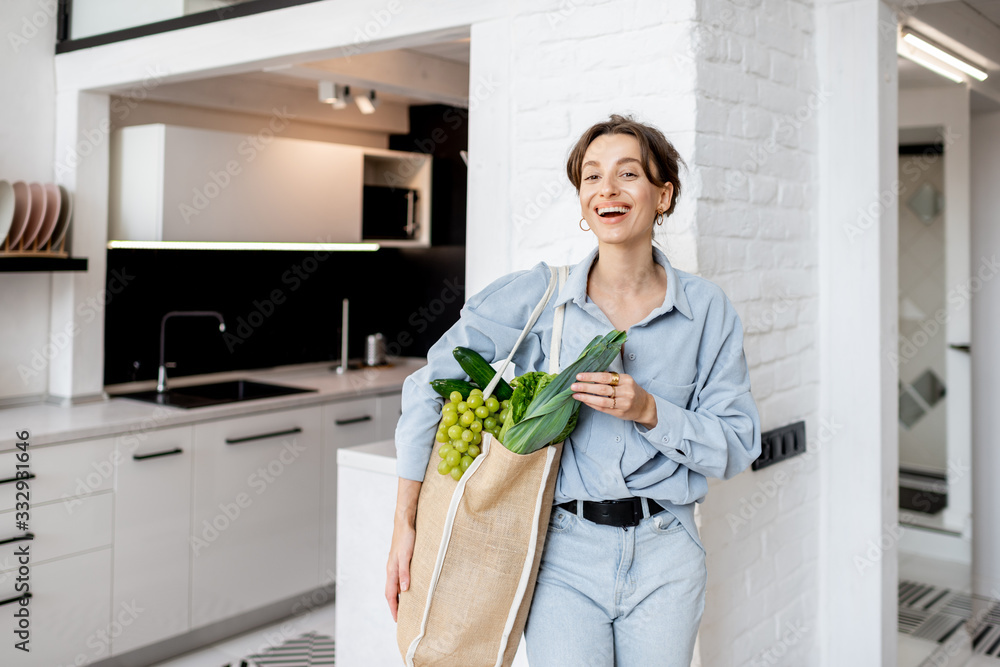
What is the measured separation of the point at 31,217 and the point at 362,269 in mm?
1992

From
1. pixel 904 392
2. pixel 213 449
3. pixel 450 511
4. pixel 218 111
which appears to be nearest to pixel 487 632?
pixel 450 511

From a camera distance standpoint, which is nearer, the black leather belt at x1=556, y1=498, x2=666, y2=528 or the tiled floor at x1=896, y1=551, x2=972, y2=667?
the black leather belt at x1=556, y1=498, x2=666, y2=528

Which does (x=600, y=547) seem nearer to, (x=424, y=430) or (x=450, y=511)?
(x=450, y=511)

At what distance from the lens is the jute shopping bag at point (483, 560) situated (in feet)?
4.67

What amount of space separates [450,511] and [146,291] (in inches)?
120

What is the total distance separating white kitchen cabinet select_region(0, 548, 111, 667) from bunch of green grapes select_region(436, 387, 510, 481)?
214 cm

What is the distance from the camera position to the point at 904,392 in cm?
595

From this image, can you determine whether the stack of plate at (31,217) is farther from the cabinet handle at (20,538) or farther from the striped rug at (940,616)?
the striped rug at (940,616)

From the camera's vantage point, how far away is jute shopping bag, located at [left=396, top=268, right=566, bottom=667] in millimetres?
1424

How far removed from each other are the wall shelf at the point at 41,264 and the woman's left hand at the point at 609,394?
261 cm
